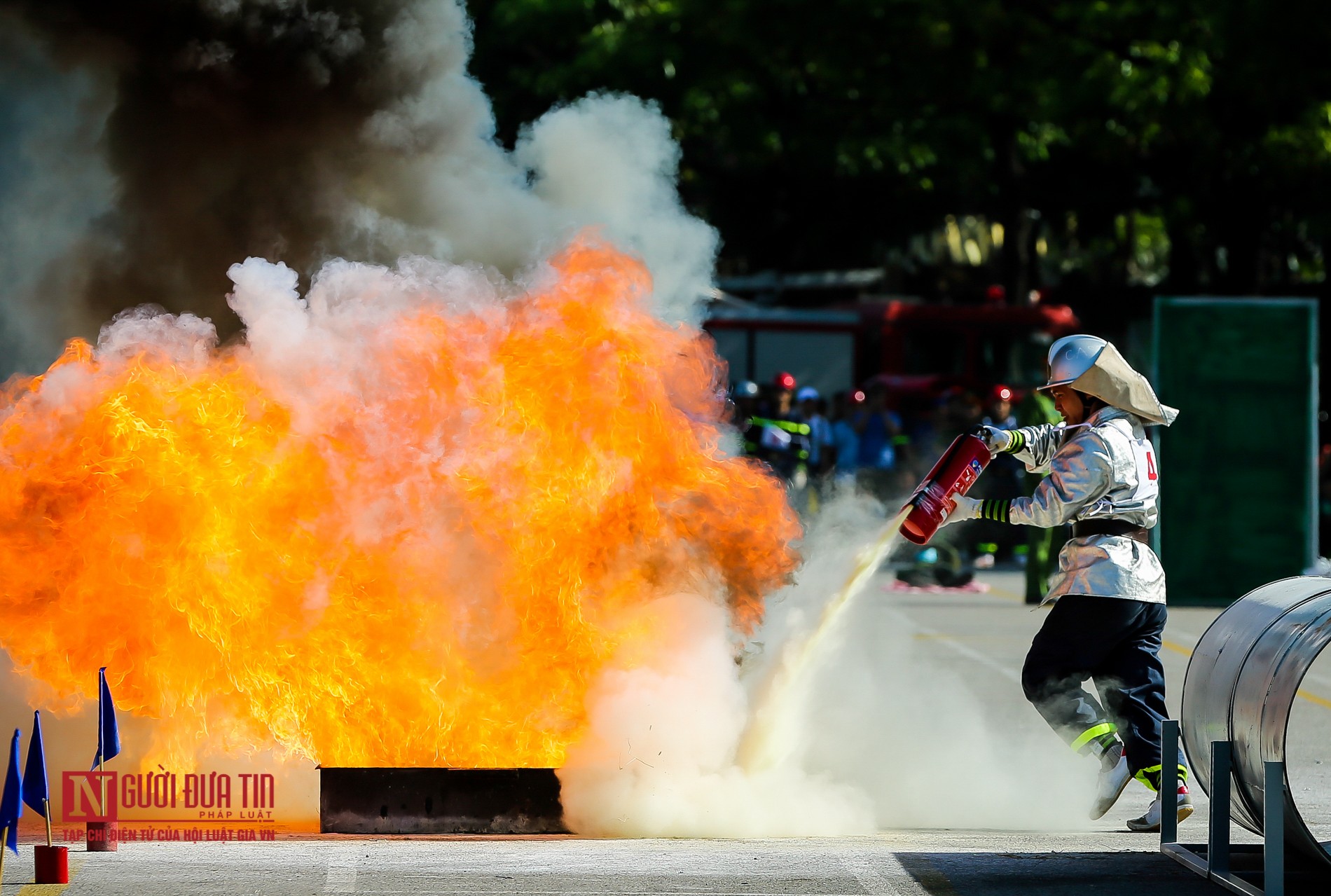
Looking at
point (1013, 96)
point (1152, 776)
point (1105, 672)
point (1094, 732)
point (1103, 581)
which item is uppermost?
point (1013, 96)

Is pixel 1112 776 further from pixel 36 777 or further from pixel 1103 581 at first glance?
pixel 36 777

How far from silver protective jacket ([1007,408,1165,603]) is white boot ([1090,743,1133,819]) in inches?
22.1

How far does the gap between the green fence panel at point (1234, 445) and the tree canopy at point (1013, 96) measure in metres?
6.18

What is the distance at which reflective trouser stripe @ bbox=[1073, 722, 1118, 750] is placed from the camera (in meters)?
6.08

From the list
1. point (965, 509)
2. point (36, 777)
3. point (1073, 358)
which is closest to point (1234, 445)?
point (1073, 358)

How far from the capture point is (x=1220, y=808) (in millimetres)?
5254

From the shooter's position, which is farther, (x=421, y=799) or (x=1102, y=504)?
(x=1102, y=504)

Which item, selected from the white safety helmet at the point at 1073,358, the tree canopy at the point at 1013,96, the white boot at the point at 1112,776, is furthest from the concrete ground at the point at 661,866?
the tree canopy at the point at 1013,96

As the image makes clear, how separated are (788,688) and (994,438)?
1216 millimetres

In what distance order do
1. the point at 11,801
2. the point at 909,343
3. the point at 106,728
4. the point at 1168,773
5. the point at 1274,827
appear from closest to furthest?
the point at 1274,827 → the point at 11,801 → the point at 106,728 → the point at 1168,773 → the point at 909,343

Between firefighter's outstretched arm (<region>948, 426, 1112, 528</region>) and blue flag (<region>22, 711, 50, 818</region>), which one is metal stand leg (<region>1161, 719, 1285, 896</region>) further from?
blue flag (<region>22, 711, 50, 818</region>)

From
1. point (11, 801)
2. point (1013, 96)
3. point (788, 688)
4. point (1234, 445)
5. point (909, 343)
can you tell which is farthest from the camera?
point (909, 343)

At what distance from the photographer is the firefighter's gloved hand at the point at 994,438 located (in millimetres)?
6121

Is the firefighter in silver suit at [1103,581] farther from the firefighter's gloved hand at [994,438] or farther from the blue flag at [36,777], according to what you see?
the blue flag at [36,777]
